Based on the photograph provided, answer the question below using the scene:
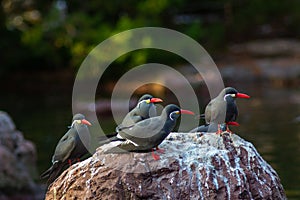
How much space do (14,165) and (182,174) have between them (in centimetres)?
558

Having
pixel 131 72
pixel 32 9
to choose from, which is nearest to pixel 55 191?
pixel 131 72

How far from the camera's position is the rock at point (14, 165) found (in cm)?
Answer: 1177

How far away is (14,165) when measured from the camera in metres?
12.0

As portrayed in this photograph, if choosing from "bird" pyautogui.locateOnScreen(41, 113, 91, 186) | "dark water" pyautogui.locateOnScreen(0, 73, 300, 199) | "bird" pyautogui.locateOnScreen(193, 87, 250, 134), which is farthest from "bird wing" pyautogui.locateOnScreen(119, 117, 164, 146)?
"dark water" pyautogui.locateOnScreen(0, 73, 300, 199)

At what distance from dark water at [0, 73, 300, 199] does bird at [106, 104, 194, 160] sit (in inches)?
191

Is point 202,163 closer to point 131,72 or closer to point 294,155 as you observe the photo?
point 294,155

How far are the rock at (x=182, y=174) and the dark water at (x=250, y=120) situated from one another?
4239mm

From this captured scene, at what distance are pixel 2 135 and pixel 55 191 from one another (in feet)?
16.6

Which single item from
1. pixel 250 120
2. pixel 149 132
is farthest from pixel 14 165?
pixel 250 120

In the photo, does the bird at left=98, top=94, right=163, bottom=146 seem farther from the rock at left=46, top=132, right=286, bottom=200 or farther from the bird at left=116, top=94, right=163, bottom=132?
the rock at left=46, top=132, right=286, bottom=200

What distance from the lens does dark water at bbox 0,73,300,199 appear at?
1452 centimetres

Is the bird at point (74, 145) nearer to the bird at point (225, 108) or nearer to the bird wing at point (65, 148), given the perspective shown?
the bird wing at point (65, 148)

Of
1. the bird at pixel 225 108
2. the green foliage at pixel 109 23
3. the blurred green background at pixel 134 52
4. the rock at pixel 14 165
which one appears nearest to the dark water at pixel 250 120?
the blurred green background at pixel 134 52

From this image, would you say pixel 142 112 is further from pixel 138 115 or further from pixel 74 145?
pixel 74 145
